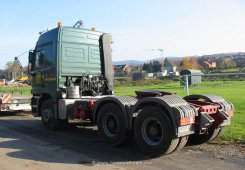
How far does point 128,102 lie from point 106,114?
0.81m

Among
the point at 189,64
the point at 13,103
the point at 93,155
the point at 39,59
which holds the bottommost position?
the point at 93,155

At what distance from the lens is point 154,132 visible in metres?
7.66

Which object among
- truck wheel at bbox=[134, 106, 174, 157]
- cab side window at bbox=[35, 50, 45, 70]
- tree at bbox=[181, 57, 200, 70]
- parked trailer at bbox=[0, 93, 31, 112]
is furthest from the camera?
tree at bbox=[181, 57, 200, 70]

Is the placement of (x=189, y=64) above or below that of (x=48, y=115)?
above

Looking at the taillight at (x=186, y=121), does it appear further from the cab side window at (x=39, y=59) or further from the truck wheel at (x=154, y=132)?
the cab side window at (x=39, y=59)

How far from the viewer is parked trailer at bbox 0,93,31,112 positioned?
51.0 feet

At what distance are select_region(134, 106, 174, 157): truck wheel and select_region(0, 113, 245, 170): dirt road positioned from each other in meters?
0.20

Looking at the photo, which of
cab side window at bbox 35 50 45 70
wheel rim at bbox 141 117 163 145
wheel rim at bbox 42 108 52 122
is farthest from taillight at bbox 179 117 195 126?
cab side window at bbox 35 50 45 70

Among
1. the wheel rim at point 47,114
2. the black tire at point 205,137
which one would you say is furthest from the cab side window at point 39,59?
the black tire at point 205,137

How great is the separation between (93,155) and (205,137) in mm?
2707

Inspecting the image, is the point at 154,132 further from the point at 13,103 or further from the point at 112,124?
the point at 13,103

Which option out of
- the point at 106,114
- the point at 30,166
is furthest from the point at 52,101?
the point at 30,166

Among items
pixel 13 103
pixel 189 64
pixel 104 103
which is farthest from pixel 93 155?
pixel 189 64

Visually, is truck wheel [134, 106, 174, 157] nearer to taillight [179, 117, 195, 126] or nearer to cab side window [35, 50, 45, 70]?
taillight [179, 117, 195, 126]
